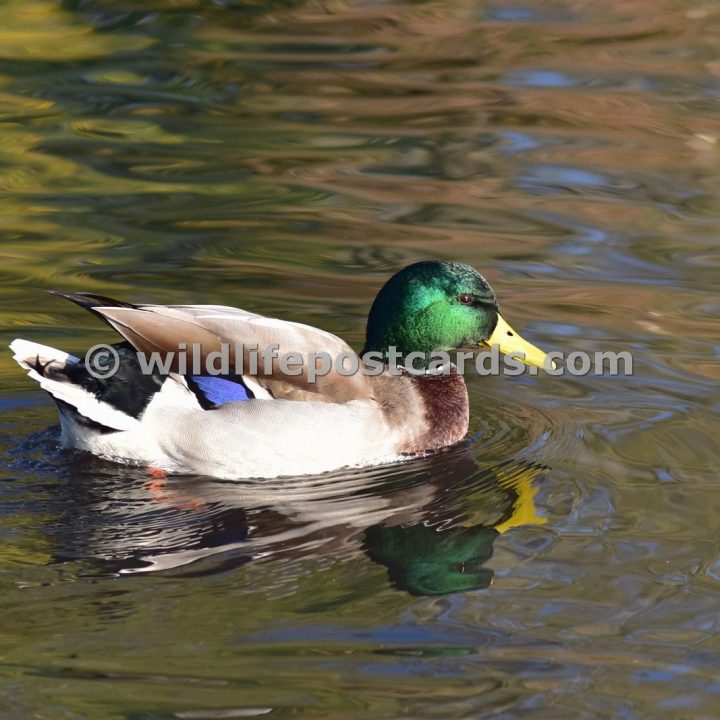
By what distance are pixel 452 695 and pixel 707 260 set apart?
18.4 feet

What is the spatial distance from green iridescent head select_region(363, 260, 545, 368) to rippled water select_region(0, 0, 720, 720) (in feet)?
1.62

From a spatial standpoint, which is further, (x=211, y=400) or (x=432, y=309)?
(x=432, y=309)

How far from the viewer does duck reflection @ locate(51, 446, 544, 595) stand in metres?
6.09

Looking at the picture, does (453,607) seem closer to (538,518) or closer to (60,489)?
(538,518)

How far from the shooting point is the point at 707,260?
9.95m

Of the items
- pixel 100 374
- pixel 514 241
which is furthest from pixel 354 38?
pixel 100 374

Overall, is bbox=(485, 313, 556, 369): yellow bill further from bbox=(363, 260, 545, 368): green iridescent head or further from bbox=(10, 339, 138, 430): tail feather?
bbox=(10, 339, 138, 430): tail feather

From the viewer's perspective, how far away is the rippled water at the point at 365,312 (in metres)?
5.25

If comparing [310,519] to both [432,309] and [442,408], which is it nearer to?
[442,408]

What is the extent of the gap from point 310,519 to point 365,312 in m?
2.71

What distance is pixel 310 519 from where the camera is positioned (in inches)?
259

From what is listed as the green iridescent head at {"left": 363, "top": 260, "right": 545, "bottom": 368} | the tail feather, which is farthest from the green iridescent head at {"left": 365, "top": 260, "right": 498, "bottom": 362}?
the tail feather

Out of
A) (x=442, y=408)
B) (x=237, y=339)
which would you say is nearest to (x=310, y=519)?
(x=237, y=339)

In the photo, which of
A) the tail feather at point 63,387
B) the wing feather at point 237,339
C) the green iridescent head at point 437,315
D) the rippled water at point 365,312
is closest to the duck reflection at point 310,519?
the rippled water at point 365,312
